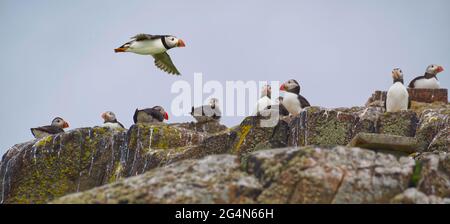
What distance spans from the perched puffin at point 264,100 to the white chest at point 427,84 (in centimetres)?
304

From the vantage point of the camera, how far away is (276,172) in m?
6.14

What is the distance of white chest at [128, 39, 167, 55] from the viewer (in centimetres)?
1659

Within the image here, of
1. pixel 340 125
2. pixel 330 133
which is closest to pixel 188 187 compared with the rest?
pixel 330 133

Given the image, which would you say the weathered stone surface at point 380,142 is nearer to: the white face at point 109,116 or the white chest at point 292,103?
the white chest at point 292,103

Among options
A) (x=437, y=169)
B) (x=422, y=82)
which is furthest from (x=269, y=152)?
(x=422, y=82)

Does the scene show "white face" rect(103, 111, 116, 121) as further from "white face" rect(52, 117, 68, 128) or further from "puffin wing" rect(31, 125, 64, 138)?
"puffin wing" rect(31, 125, 64, 138)

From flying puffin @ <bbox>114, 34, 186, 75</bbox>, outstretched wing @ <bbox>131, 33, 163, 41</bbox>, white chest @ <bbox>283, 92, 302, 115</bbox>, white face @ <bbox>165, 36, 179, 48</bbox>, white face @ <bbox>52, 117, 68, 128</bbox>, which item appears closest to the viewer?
white chest @ <bbox>283, 92, 302, 115</bbox>

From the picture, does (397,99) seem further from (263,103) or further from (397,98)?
(263,103)

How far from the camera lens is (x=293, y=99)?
598 inches

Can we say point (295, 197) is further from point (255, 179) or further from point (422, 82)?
point (422, 82)

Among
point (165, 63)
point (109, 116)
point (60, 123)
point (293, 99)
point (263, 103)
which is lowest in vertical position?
point (60, 123)

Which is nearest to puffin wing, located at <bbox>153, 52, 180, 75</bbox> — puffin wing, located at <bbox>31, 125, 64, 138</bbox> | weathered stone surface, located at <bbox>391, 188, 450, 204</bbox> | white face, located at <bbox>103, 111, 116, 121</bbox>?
white face, located at <bbox>103, 111, 116, 121</bbox>

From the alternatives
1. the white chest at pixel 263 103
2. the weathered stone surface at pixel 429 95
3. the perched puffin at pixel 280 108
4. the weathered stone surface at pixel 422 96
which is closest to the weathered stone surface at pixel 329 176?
the perched puffin at pixel 280 108

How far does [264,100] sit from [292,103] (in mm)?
1125
